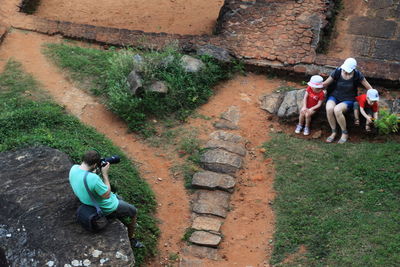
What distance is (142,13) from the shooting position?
47.4 ft

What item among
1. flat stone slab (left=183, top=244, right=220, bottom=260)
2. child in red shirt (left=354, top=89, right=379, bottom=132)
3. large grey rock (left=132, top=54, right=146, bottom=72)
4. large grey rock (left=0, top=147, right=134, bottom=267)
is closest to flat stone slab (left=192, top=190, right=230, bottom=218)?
flat stone slab (left=183, top=244, right=220, bottom=260)

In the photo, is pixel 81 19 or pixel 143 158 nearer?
pixel 143 158

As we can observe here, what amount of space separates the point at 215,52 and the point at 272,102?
1.48 m

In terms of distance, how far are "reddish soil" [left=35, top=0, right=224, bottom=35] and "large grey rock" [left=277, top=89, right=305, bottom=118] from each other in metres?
3.84

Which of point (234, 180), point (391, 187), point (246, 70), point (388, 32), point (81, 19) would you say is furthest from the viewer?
point (81, 19)

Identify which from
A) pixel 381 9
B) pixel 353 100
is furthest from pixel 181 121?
pixel 381 9

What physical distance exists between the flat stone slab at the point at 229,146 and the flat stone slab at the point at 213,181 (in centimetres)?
56

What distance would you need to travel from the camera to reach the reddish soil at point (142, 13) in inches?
551

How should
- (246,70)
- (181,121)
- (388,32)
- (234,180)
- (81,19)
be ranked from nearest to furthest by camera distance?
1. (234,180)
2. (181,121)
3. (246,70)
4. (388,32)
5. (81,19)

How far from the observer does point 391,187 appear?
841 cm

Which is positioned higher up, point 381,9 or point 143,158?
point 381,9

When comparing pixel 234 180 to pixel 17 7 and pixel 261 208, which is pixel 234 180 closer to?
pixel 261 208

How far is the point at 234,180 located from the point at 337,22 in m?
5.55

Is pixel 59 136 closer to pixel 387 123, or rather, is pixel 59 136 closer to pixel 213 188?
pixel 213 188
